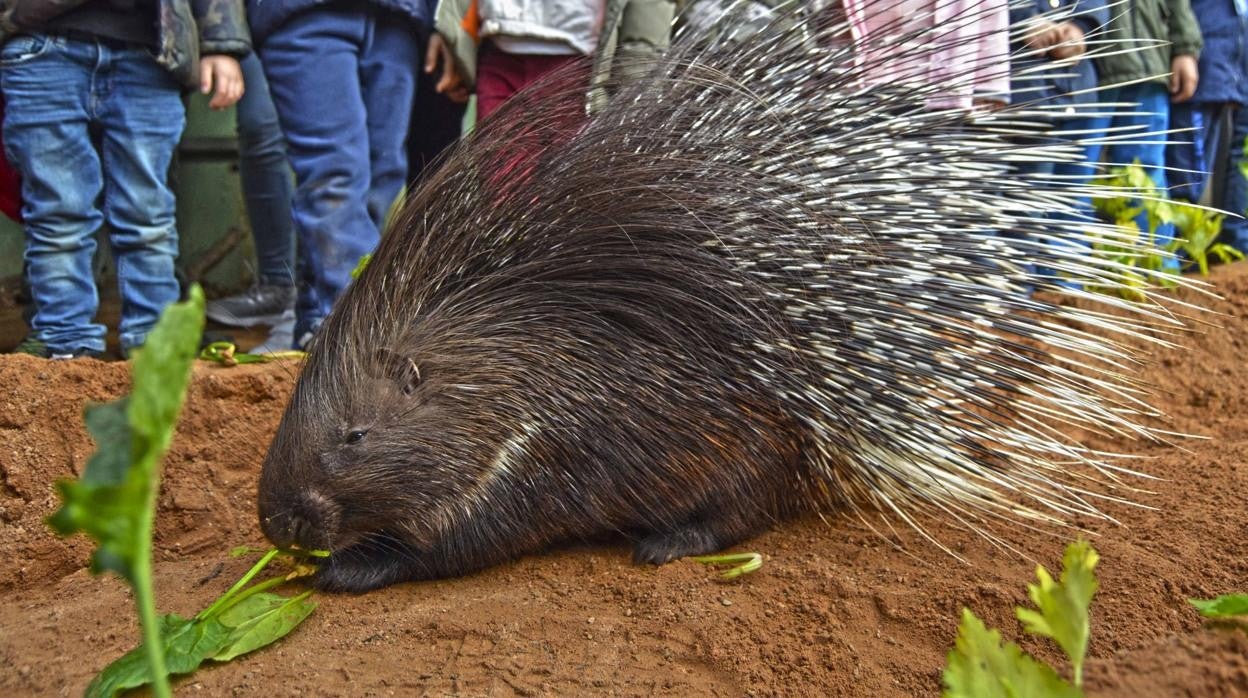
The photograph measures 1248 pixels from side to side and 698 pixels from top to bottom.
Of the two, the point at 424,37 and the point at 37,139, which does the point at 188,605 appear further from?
the point at 424,37

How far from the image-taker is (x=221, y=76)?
9.37 feet

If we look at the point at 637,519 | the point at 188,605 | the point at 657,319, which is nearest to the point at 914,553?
the point at 637,519

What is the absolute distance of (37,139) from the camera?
8.87 ft

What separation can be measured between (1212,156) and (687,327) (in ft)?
15.0

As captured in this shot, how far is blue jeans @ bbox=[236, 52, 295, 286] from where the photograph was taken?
11.9 ft

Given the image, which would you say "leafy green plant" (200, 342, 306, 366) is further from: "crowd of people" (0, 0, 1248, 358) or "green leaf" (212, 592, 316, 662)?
"green leaf" (212, 592, 316, 662)

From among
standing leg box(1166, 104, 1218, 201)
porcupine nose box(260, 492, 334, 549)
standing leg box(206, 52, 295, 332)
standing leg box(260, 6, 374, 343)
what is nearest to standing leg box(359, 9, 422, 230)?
standing leg box(260, 6, 374, 343)

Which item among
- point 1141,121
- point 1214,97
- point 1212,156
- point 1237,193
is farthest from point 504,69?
point 1237,193

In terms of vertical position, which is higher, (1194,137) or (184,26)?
(184,26)

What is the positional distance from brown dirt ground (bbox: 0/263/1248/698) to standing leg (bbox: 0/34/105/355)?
1.37ft

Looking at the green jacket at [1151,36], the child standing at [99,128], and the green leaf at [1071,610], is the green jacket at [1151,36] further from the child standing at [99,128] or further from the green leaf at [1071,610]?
the green leaf at [1071,610]

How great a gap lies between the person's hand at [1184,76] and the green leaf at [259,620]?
15.4 feet

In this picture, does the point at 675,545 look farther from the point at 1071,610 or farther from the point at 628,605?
the point at 1071,610

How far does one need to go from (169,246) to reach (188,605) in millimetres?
1524
